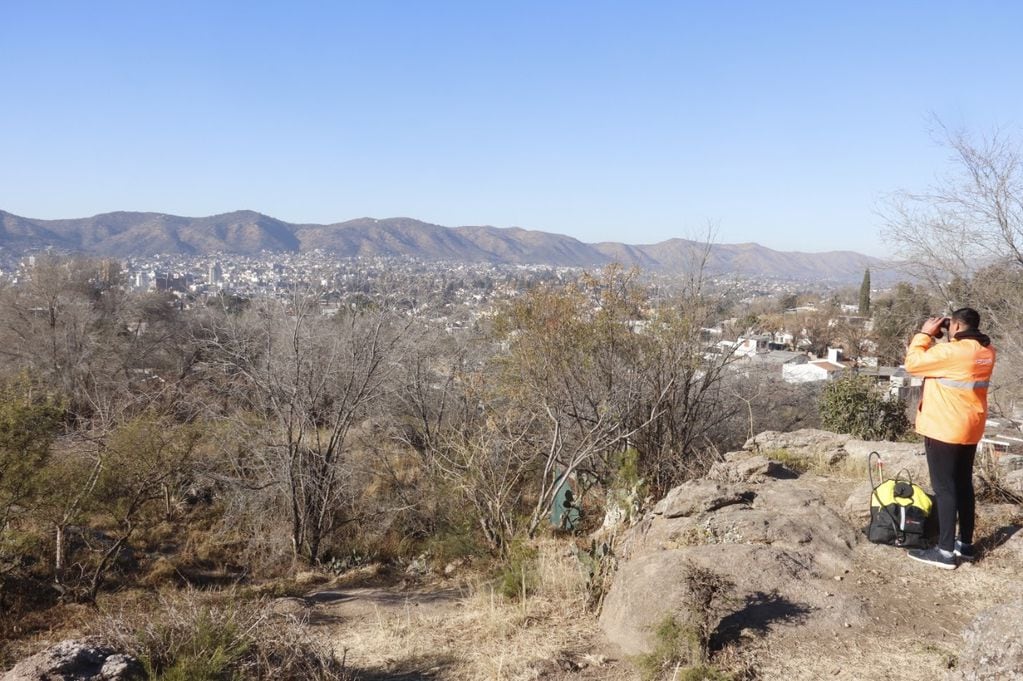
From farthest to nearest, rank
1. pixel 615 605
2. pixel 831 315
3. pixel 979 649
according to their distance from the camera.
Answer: pixel 831 315 → pixel 615 605 → pixel 979 649

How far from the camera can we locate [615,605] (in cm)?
433

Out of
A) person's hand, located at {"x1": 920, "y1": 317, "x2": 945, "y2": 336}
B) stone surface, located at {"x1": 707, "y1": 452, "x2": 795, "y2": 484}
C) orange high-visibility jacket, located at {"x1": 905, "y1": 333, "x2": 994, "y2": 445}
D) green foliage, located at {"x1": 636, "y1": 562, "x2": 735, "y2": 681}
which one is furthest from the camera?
stone surface, located at {"x1": 707, "y1": 452, "x2": 795, "y2": 484}

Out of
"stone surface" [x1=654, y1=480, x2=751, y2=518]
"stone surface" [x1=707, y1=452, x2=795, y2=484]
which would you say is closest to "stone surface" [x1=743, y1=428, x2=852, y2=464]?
"stone surface" [x1=707, y1=452, x2=795, y2=484]

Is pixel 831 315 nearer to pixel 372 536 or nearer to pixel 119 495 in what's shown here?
pixel 372 536

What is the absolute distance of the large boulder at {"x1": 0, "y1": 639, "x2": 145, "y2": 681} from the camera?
313cm

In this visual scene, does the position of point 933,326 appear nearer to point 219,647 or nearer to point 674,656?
point 674,656

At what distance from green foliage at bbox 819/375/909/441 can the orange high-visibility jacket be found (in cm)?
692

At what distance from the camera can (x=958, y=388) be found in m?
4.24

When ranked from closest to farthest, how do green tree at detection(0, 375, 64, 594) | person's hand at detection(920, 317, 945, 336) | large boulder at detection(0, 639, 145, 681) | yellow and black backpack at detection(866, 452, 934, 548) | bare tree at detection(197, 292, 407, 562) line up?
large boulder at detection(0, 639, 145, 681) < person's hand at detection(920, 317, 945, 336) < yellow and black backpack at detection(866, 452, 934, 548) < green tree at detection(0, 375, 64, 594) < bare tree at detection(197, 292, 407, 562)

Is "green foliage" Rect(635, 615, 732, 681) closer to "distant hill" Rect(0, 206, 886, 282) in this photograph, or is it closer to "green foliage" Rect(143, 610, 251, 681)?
"green foliage" Rect(143, 610, 251, 681)

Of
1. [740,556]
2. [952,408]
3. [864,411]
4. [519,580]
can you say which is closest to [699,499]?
[740,556]

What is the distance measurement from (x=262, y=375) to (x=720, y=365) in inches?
259

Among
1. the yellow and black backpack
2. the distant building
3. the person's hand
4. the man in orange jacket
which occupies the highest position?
the person's hand

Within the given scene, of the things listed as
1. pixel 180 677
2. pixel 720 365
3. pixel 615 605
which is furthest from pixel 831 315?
pixel 180 677
